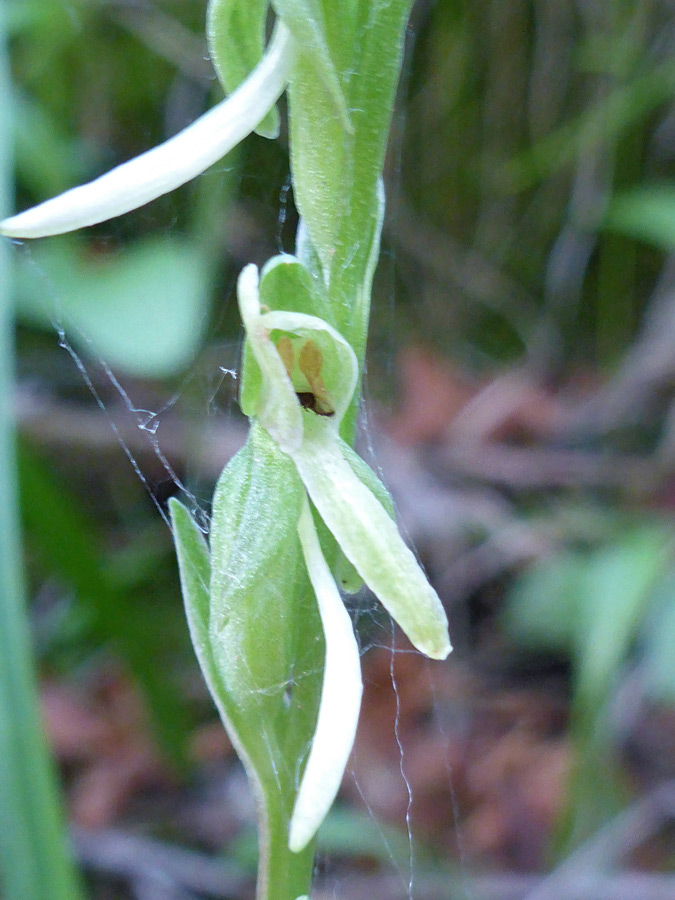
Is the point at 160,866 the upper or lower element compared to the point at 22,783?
lower

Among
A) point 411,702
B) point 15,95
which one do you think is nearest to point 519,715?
point 411,702

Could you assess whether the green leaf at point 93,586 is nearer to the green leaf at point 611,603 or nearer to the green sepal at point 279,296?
the green leaf at point 611,603

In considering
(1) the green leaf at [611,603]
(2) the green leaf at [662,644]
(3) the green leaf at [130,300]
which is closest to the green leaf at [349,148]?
(3) the green leaf at [130,300]

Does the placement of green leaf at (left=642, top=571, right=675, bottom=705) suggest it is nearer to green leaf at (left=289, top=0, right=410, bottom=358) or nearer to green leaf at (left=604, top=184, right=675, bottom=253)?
green leaf at (left=604, top=184, right=675, bottom=253)

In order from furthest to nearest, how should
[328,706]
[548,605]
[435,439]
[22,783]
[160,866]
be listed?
[435,439] → [548,605] → [160,866] → [22,783] → [328,706]

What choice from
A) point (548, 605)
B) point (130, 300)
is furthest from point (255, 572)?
point (548, 605)

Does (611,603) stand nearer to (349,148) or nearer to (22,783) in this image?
(22,783)

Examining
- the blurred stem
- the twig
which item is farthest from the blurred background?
the blurred stem
